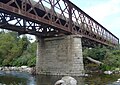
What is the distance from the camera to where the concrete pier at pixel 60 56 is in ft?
129

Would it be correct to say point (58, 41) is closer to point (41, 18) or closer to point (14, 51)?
point (41, 18)

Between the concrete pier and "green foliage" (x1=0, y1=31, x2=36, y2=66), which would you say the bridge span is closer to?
the concrete pier

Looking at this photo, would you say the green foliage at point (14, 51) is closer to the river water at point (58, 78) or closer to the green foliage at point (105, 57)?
the green foliage at point (105, 57)

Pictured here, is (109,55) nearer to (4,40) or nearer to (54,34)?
(54,34)

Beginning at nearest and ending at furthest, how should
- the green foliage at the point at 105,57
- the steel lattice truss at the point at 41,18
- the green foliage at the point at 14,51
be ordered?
1. the steel lattice truss at the point at 41,18
2. the green foliage at the point at 105,57
3. the green foliage at the point at 14,51

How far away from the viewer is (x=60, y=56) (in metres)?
41.3

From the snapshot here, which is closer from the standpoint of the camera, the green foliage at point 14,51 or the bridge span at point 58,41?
the bridge span at point 58,41

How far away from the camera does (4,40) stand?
272 feet

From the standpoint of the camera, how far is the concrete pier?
39.4 meters

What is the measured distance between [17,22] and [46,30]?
11925 mm

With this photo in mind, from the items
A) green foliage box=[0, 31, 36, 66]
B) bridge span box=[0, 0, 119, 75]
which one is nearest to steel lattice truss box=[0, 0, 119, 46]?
bridge span box=[0, 0, 119, 75]

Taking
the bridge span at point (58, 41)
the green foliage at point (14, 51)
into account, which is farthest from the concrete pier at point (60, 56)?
the green foliage at point (14, 51)

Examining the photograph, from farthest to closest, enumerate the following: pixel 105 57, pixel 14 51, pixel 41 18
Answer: pixel 14 51
pixel 105 57
pixel 41 18

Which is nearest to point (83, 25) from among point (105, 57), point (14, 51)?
point (105, 57)
